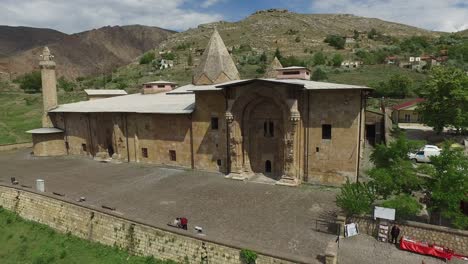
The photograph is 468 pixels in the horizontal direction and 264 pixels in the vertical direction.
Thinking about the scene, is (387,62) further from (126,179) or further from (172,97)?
(126,179)

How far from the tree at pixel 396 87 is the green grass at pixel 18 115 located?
194ft

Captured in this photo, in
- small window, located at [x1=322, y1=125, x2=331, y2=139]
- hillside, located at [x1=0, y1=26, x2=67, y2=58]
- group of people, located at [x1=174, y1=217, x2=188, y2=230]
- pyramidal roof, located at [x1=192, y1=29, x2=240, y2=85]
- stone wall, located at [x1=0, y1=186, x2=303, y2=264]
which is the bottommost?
stone wall, located at [x1=0, y1=186, x2=303, y2=264]

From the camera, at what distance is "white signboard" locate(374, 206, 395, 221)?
505 inches

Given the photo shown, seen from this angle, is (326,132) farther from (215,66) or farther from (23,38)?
(23,38)

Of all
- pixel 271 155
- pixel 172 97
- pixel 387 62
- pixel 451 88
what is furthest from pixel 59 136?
pixel 387 62

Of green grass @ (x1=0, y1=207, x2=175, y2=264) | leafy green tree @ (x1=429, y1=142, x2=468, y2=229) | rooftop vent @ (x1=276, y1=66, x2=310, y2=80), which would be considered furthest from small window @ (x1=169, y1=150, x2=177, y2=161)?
leafy green tree @ (x1=429, y1=142, x2=468, y2=229)

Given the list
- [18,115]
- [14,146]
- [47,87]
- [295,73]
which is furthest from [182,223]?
[18,115]

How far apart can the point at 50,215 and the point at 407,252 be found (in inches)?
707

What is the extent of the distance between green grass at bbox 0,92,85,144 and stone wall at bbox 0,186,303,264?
26.4 metres

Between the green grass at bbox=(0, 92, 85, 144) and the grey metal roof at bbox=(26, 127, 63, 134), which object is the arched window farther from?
the green grass at bbox=(0, 92, 85, 144)

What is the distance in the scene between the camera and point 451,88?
3534 centimetres

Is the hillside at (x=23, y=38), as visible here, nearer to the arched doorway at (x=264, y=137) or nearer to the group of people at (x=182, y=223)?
the arched doorway at (x=264, y=137)

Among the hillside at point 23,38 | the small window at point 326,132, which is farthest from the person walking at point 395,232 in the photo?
the hillside at point 23,38

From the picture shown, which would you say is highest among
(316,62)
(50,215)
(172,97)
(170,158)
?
(316,62)
